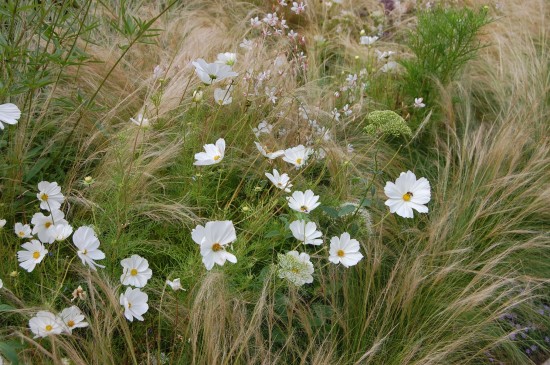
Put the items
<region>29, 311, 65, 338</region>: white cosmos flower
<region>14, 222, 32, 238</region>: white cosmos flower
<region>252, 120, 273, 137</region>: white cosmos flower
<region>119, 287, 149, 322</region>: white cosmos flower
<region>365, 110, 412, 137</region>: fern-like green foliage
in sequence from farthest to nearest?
1. <region>252, 120, 273, 137</region>: white cosmos flower
2. <region>365, 110, 412, 137</region>: fern-like green foliage
3. <region>14, 222, 32, 238</region>: white cosmos flower
4. <region>119, 287, 149, 322</region>: white cosmos flower
5. <region>29, 311, 65, 338</region>: white cosmos flower

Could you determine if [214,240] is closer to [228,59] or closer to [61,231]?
[61,231]

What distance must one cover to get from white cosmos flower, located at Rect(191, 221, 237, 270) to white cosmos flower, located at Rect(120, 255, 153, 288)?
0.25m

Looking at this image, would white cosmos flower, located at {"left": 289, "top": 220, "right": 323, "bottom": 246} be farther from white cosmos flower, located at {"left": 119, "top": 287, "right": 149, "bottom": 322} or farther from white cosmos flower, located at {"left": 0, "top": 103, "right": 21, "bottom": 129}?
white cosmos flower, located at {"left": 0, "top": 103, "right": 21, "bottom": 129}

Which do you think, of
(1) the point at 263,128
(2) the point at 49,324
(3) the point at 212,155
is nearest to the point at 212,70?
(3) the point at 212,155

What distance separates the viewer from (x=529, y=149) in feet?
9.22

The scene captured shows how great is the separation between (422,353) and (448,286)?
315mm

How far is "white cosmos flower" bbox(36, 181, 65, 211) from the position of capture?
6.31 feet

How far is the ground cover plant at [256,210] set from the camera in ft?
5.73

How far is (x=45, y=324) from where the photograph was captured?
60.8 inches

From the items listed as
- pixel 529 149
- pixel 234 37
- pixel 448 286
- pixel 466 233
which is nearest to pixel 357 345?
pixel 448 286

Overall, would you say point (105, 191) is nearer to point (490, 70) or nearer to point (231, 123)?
point (231, 123)

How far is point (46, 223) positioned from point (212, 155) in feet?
1.82

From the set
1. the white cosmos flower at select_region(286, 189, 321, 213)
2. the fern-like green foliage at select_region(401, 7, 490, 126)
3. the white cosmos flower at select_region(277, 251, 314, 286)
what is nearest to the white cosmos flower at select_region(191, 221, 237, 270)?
the white cosmos flower at select_region(277, 251, 314, 286)

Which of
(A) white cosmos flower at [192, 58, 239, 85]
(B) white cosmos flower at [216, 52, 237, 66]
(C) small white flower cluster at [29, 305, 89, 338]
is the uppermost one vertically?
(A) white cosmos flower at [192, 58, 239, 85]
